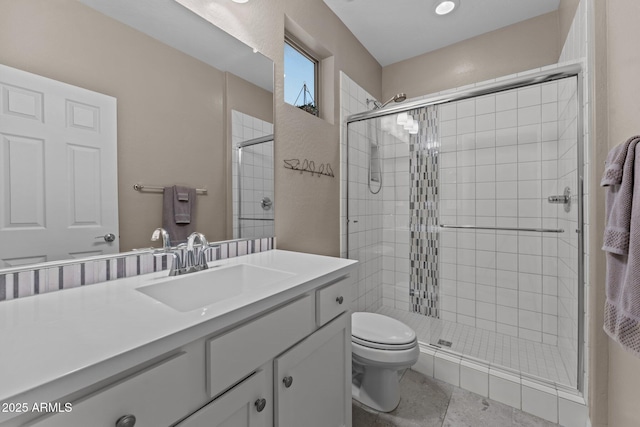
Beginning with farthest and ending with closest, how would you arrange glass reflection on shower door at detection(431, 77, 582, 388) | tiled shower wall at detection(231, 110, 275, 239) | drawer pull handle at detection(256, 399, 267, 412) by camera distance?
glass reflection on shower door at detection(431, 77, 582, 388) → tiled shower wall at detection(231, 110, 275, 239) → drawer pull handle at detection(256, 399, 267, 412)

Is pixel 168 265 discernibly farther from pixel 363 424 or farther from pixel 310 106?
pixel 310 106

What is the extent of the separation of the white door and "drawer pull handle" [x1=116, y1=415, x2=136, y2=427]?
65cm

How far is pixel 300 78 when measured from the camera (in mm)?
2002

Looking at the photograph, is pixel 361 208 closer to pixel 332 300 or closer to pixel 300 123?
pixel 300 123

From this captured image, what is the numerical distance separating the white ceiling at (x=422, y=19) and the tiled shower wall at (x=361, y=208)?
431mm

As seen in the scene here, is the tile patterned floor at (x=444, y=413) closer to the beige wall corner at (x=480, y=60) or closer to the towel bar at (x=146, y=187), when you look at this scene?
the towel bar at (x=146, y=187)

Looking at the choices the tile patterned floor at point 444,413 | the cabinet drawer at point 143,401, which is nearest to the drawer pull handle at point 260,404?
the cabinet drawer at point 143,401

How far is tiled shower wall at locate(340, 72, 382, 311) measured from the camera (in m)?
2.28

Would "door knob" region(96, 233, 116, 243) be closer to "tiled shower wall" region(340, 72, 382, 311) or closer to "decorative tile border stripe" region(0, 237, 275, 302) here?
"decorative tile border stripe" region(0, 237, 275, 302)

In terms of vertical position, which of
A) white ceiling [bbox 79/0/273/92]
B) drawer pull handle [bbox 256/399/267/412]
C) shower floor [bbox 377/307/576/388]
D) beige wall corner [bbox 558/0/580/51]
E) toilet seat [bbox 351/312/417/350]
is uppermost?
beige wall corner [bbox 558/0/580/51]

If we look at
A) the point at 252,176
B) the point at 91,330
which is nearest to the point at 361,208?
the point at 252,176

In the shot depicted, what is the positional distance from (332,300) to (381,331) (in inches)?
27.5

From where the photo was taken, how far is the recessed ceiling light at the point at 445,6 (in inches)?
78.4

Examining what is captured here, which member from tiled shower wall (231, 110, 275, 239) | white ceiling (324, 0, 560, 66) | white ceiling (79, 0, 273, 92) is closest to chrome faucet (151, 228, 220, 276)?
tiled shower wall (231, 110, 275, 239)
